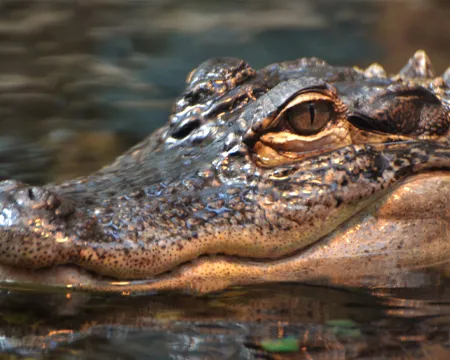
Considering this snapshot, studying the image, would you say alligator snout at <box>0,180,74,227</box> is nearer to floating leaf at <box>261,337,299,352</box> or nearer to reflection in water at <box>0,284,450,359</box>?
reflection in water at <box>0,284,450,359</box>

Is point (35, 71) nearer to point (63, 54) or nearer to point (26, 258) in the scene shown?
point (63, 54)

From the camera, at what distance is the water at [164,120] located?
331 cm

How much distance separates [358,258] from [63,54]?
7124 mm

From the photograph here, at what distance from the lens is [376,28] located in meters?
11.5

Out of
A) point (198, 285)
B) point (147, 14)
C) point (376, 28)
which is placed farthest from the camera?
point (147, 14)

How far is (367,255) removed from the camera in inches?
163

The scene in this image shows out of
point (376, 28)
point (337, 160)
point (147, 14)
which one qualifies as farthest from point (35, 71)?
point (337, 160)

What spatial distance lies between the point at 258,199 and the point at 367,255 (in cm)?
70

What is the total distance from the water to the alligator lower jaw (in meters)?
0.08

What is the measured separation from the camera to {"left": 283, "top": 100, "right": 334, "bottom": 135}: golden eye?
13.5ft

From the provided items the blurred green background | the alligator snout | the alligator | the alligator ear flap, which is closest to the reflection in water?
the alligator

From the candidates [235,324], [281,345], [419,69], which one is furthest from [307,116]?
[419,69]

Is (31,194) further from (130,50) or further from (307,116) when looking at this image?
(130,50)

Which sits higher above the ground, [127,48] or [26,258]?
[127,48]
